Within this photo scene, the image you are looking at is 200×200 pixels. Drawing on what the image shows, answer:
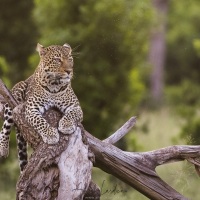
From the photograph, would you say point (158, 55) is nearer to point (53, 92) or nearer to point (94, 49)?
point (94, 49)

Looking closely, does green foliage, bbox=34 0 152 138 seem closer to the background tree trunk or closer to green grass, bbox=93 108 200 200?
green grass, bbox=93 108 200 200

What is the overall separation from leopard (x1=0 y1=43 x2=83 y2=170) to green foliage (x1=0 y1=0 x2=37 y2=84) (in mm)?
7775

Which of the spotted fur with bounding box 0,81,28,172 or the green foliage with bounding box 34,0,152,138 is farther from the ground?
the green foliage with bounding box 34,0,152,138

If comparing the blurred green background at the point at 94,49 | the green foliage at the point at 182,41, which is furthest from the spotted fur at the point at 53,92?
the green foliage at the point at 182,41

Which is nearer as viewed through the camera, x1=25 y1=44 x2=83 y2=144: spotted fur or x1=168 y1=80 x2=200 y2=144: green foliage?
x1=25 y1=44 x2=83 y2=144: spotted fur

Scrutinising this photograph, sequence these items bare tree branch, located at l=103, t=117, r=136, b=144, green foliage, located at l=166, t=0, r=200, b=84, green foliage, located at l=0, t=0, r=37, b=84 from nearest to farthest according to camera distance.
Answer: bare tree branch, located at l=103, t=117, r=136, b=144
green foliage, located at l=0, t=0, r=37, b=84
green foliage, located at l=166, t=0, r=200, b=84

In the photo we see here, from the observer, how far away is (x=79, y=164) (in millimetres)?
8000

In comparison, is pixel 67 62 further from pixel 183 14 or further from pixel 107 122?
pixel 183 14

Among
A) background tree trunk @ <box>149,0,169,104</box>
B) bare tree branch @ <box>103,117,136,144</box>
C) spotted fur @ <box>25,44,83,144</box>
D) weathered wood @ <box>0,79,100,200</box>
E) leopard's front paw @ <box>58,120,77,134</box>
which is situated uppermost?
background tree trunk @ <box>149,0,169,104</box>

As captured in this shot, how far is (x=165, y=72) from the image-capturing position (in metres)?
35.2

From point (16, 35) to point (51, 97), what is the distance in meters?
8.23

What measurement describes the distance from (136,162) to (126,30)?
7408 millimetres

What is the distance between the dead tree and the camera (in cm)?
794

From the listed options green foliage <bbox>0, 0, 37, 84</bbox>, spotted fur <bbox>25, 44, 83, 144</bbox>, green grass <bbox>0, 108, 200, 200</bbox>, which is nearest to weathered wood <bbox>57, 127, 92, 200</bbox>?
spotted fur <bbox>25, 44, 83, 144</bbox>
